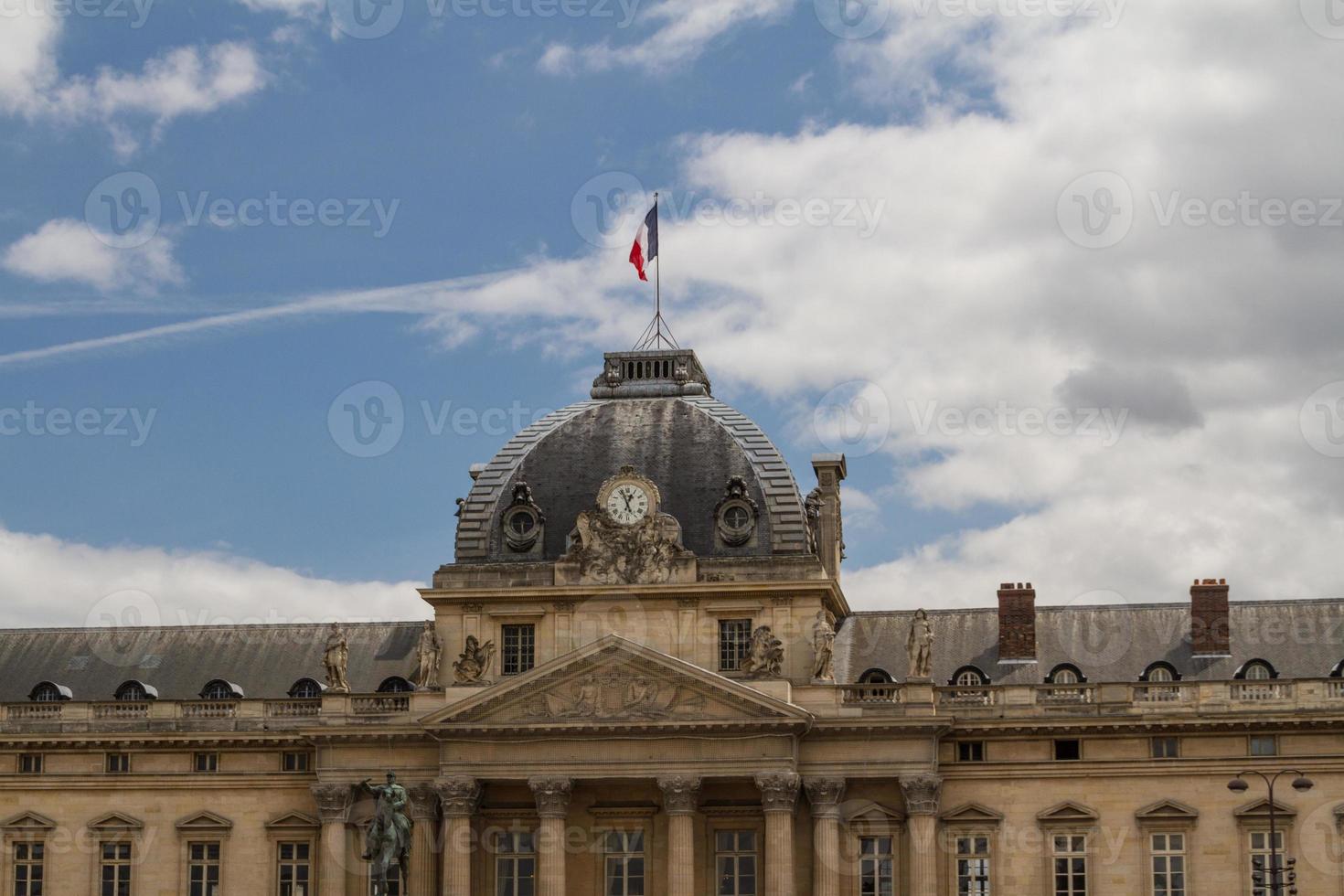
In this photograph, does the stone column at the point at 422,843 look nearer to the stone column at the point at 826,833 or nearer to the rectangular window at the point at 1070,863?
the stone column at the point at 826,833

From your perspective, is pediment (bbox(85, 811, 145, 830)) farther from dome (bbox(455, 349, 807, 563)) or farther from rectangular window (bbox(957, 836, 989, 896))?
rectangular window (bbox(957, 836, 989, 896))

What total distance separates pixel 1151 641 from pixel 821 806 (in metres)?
14.4

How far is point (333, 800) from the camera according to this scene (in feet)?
295

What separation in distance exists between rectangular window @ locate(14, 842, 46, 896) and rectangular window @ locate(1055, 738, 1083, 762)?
121ft

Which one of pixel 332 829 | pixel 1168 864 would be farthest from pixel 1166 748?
pixel 332 829

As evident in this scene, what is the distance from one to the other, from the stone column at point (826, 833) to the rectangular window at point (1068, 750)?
765 cm

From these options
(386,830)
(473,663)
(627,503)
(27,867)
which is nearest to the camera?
(386,830)

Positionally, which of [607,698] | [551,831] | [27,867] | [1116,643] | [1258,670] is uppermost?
[1116,643]

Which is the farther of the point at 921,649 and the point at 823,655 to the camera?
the point at 921,649

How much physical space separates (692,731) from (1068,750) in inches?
518

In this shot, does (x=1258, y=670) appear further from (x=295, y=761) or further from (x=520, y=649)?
(x=295, y=761)

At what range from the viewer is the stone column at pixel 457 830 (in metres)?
87.3

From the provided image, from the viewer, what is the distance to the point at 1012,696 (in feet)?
289

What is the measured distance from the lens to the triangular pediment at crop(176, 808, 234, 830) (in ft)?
301
